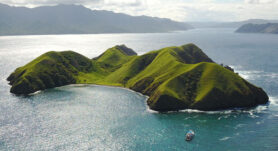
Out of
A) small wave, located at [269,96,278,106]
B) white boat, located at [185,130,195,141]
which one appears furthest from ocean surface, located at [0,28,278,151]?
white boat, located at [185,130,195,141]

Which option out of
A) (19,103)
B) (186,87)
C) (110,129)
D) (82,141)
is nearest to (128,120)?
(110,129)

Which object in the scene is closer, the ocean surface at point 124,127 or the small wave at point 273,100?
the ocean surface at point 124,127

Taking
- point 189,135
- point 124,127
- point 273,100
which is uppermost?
point 273,100

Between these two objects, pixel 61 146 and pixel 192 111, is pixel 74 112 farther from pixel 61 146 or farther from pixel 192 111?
pixel 192 111

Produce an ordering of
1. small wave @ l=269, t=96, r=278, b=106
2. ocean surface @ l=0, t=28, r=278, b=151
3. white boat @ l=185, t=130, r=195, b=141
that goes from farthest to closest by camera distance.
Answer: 1. small wave @ l=269, t=96, r=278, b=106
2. white boat @ l=185, t=130, r=195, b=141
3. ocean surface @ l=0, t=28, r=278, b=151

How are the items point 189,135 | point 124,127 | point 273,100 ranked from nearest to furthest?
point 189,135 → point 124,127 → point 273,100

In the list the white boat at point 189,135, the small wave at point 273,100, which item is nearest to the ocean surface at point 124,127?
the small wave at point 273,100

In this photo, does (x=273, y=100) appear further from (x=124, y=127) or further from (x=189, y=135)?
(x=124, y=127)

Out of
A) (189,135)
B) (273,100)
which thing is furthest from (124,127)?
(273,100)

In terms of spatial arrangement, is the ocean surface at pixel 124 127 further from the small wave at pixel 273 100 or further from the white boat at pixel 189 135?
the white boat at pixel 189 135

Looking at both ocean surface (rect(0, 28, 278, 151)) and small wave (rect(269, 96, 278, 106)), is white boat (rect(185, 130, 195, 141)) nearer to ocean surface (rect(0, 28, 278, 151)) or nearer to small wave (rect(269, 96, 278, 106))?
ocean surface (rect(0, 28, 278, 151))

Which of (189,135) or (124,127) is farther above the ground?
(189,135)

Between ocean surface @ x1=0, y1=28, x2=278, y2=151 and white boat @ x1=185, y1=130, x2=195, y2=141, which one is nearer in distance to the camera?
ocean surface @ x1=0, y1=28, x2=278, y2=151
